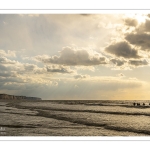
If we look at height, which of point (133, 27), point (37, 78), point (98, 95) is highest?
point (133, 27)

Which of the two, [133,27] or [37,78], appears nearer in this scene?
A: [133,27]

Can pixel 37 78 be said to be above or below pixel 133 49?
below
